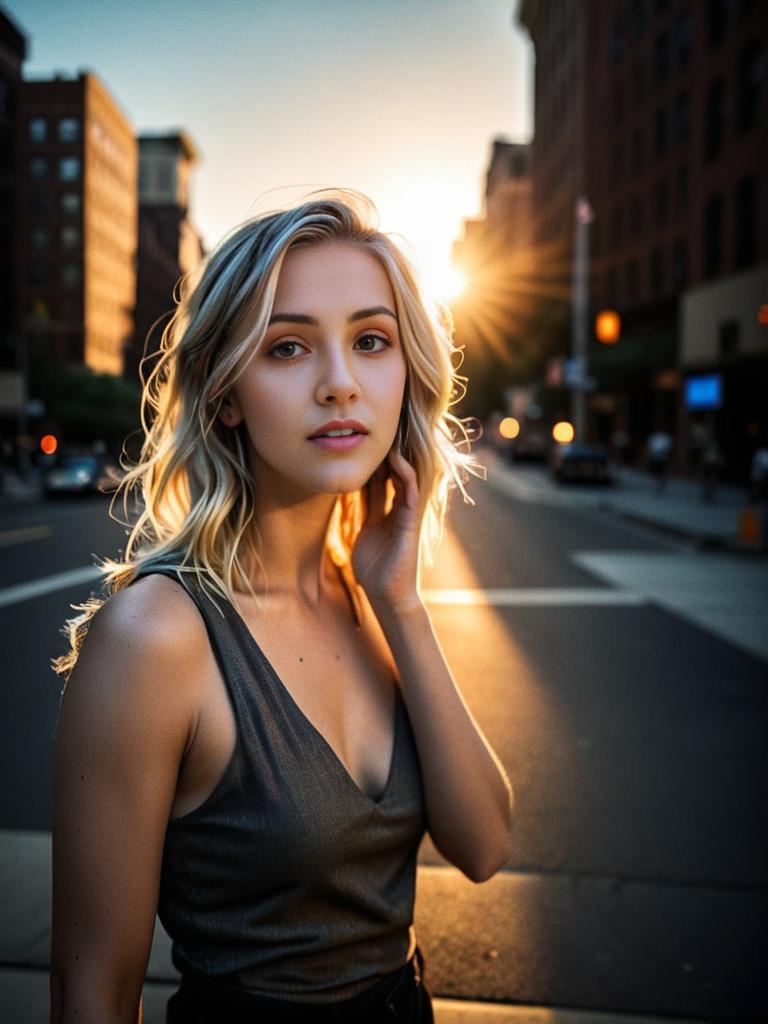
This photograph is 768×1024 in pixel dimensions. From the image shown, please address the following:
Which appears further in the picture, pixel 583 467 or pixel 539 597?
pixel 583 467

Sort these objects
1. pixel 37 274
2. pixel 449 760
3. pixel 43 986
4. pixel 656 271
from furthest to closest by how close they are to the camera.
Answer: pixel 37 274 → pixel 656 271 → pixel 43 986 → pixel 449 760

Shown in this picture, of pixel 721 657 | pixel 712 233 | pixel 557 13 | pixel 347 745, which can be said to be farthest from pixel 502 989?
pixel 557 13

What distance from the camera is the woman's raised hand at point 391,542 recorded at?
1.84 m

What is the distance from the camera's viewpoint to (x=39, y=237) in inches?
2936

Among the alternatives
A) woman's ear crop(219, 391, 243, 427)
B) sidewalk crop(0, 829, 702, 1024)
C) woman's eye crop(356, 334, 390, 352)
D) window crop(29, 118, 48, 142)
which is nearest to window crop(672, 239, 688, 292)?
sidewalk crop(0, 829, 702, 1024)

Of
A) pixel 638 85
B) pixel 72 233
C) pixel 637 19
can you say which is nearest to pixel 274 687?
pixel 638 85

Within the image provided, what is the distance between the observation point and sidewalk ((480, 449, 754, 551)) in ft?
56.6

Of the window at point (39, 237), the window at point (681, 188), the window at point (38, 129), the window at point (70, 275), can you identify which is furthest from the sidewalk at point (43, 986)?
the window at point (38, 129)

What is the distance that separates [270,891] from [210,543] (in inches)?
23.7

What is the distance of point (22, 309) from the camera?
2034 inches

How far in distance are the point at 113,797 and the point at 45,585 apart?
10.2 meters

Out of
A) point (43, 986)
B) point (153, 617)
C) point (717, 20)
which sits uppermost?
point (717, 20)

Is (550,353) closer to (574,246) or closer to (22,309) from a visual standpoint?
(574,246)

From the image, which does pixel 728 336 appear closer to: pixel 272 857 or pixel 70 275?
pixel 272 857
